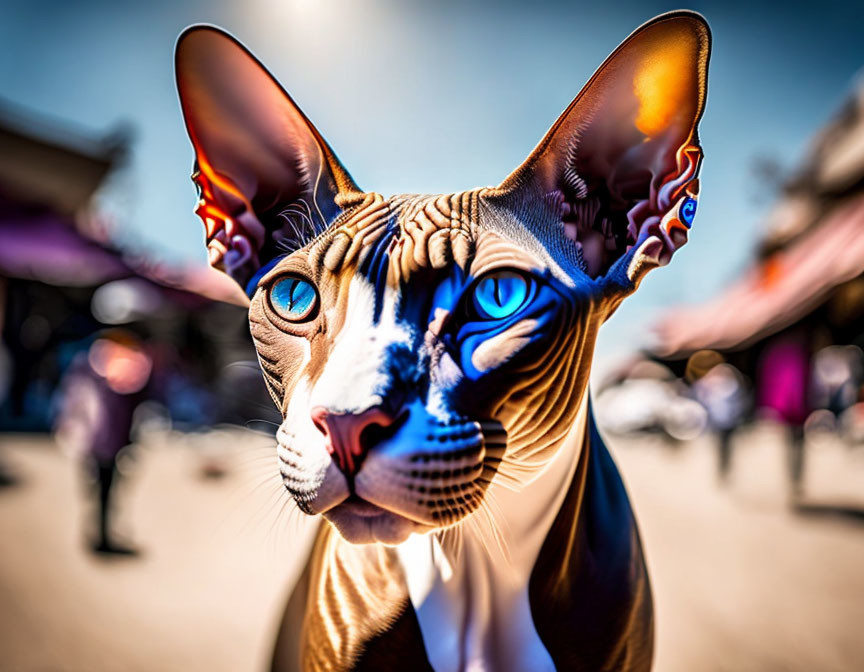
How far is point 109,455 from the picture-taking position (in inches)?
156

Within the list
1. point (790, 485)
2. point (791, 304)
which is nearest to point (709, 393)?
point (790, 485)

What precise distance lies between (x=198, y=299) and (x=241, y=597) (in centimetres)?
479

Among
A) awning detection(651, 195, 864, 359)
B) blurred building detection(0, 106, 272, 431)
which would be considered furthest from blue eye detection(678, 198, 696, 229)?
blurred building detection(0, 106, 272, 431)

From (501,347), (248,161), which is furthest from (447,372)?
(248,161)

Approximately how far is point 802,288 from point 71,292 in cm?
983

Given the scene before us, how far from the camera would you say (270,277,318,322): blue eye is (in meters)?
0.98

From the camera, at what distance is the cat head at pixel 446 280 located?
801mm

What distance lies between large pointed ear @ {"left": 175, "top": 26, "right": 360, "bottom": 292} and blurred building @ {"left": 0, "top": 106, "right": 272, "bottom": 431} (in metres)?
4.74

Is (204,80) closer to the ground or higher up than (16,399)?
higher up

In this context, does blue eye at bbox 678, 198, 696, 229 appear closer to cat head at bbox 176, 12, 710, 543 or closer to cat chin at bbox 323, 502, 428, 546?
cat head at bbox 176, 12, 710, 543

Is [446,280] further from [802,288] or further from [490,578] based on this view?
[802,288]

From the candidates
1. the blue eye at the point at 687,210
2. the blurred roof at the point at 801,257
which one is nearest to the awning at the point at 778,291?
the blurred roof at the point at 801,257

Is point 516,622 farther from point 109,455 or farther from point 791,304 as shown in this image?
point 791,304

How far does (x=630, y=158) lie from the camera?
101cm
